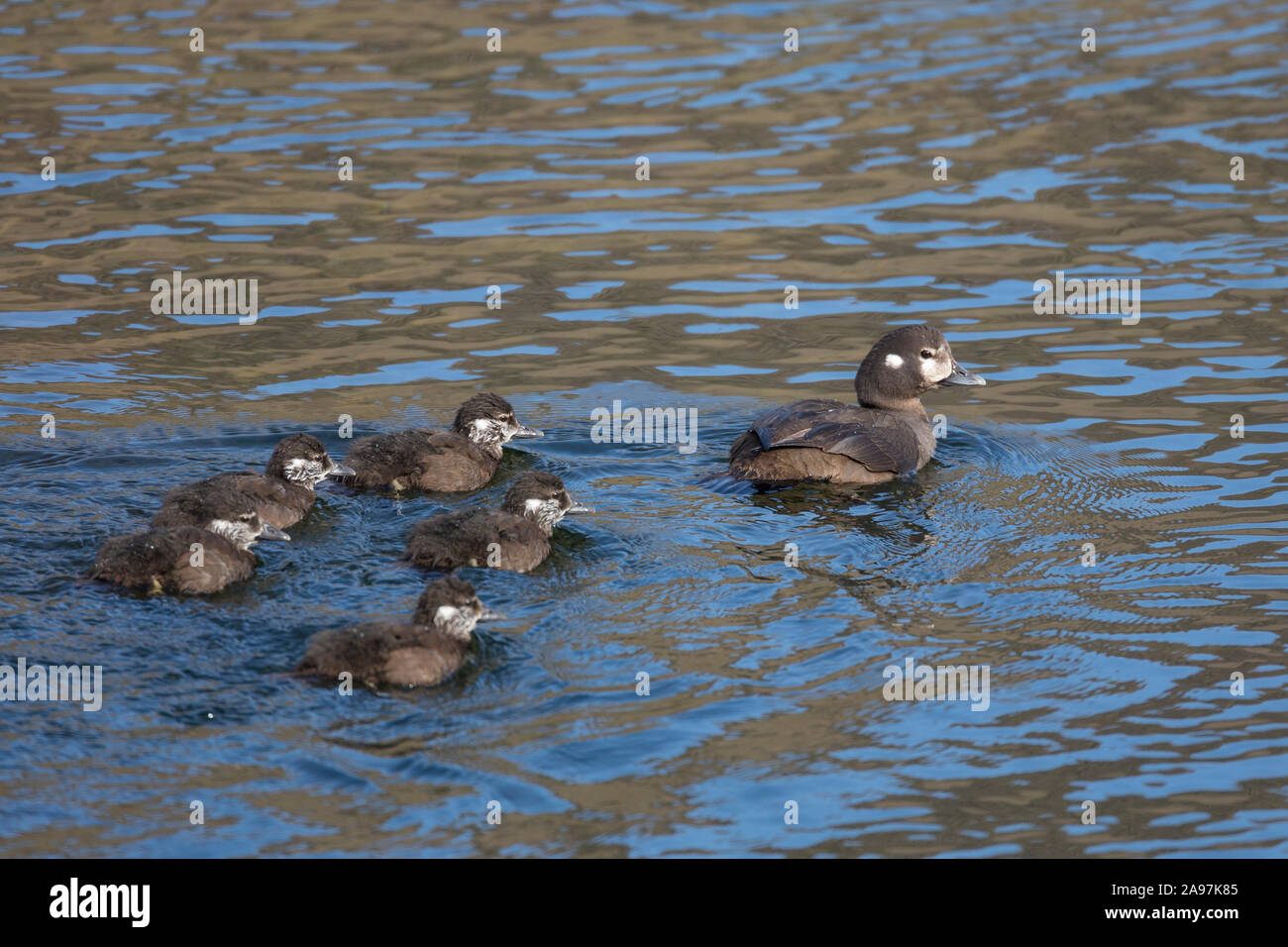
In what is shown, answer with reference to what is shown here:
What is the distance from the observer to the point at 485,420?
9875 mm

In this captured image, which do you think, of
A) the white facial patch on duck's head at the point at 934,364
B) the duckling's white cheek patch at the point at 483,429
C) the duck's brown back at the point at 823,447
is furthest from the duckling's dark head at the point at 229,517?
the white facial patch on duck's head at the point at 934,364

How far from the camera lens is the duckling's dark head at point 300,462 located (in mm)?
9078

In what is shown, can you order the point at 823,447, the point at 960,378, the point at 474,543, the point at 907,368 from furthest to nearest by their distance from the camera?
the point at 960,378, the point at 907,368, the point at 823,447, the point at 474,543

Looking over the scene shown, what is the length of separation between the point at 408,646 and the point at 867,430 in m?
3.85

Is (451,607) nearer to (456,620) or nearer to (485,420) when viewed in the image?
(456,620)

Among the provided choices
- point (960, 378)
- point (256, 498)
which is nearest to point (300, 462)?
point (256, 498)

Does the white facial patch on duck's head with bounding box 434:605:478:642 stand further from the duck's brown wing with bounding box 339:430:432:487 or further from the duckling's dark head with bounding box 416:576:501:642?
the duck's brown wing with bounding box 339:430:432:487

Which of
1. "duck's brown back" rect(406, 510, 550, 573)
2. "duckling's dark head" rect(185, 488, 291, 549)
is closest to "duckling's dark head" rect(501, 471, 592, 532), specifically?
"duck's brown back" rect(406, 510, 550, 573)

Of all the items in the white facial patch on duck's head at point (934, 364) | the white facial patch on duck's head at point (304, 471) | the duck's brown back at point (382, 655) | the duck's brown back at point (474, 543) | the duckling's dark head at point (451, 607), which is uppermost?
the white facial patch on duck's head at point (934, 364)

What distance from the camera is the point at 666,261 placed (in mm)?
13688

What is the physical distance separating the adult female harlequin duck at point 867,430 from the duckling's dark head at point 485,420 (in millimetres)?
1430

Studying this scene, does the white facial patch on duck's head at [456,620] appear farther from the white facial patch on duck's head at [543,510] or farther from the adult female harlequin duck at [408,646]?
the white facial patch on duck's head at [543,510]

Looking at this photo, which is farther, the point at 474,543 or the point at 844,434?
the point at 844,434
